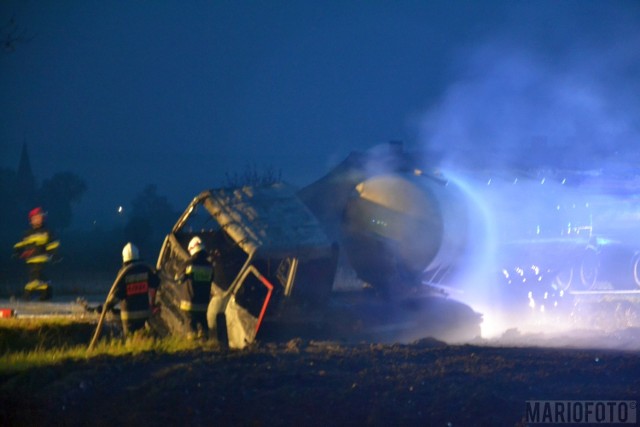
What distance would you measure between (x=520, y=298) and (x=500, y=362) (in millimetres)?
8050

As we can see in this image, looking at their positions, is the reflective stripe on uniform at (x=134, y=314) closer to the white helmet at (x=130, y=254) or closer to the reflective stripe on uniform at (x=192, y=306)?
the reflective stripe on uniform at (x=192, y=306)

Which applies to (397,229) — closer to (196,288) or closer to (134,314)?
(196,288)

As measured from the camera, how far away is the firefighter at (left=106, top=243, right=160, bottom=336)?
31.2 feet

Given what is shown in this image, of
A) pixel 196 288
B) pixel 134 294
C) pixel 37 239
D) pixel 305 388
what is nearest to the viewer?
pixel 305 388

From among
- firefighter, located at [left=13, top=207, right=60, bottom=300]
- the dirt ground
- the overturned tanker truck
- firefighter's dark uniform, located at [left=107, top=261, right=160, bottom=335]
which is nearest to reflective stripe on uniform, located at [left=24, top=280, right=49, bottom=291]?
firefighter, located at [left=13, top=207, right=60, bottom=300]

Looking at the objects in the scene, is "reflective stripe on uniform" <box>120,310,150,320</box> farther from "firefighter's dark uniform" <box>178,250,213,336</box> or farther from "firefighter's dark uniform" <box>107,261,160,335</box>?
"firefighter's dark uniform" <box>178,250,213,336</box>

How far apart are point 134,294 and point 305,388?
156 inches

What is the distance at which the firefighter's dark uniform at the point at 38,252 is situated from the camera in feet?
43.3

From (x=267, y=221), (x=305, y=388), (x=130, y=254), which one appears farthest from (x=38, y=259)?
(x=305, y=388)

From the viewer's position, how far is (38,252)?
43.5 feet

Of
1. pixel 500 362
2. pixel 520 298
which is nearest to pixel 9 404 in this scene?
pixel 500 362

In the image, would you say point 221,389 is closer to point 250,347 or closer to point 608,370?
point 250,347

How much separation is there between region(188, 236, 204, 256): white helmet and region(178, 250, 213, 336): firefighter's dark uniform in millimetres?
41

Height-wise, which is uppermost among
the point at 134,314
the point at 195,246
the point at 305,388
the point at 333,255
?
the point at 195,246
